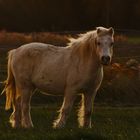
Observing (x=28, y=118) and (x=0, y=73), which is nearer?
(x=28, y=118)

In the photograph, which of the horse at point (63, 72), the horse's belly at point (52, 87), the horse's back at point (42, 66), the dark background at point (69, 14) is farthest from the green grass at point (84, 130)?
the dark background at point (69, 14)

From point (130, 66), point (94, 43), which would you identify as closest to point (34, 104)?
point (130, 66)

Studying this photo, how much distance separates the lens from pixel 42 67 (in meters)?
10.3

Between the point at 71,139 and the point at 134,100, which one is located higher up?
the point at 71,139

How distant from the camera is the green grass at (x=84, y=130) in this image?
8000 millimetres

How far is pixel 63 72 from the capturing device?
32.6 ft

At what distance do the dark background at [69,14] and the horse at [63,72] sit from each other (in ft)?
116

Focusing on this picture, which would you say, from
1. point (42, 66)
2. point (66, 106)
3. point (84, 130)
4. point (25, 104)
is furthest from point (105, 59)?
point (25, 104)

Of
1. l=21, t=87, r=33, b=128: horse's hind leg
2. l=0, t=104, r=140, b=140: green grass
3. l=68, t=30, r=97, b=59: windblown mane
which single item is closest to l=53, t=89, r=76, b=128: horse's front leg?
l=0, t=104, r=140, b=140: green grass

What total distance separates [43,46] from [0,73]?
6837 mm

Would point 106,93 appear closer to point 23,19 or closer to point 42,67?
point 42,67

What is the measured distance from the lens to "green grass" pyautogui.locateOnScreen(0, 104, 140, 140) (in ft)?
26.2

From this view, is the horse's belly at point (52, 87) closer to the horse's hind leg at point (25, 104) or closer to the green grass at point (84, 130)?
the horse's hind leg at point (25, 104)

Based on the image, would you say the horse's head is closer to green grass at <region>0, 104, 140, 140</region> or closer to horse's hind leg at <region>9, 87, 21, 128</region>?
green grass at <region>0, 104, 140, 140</region>
